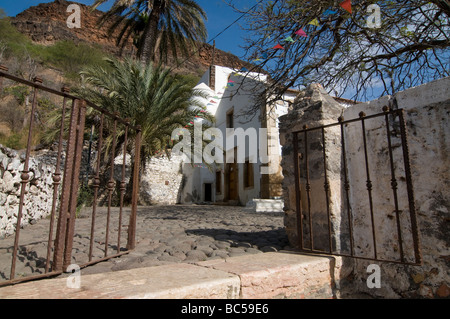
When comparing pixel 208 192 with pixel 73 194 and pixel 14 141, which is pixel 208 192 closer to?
pixel 14 141

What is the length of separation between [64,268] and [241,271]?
1.24 meters

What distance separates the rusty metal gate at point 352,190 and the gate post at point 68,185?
1.85 metres

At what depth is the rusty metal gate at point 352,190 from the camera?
229 cm

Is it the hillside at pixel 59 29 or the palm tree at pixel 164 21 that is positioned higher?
the hillside at pixel 59 29

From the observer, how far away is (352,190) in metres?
2.56

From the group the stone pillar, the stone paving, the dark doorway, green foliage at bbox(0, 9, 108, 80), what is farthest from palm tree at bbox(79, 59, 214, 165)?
green foliage at bbox(0, 9, 108, 80)

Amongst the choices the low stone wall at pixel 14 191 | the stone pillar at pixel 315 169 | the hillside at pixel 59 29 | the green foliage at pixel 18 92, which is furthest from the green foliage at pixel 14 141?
the hillside at pixel 59 29

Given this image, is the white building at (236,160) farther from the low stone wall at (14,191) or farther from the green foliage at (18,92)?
the green foliage at (18,92)

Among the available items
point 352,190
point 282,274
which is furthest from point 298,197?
point 282,274

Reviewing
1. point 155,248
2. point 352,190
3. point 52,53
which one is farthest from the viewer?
point 52,53

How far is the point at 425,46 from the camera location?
4102 millimetres

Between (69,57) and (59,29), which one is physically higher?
(59,29)

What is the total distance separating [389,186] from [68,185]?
249cm
